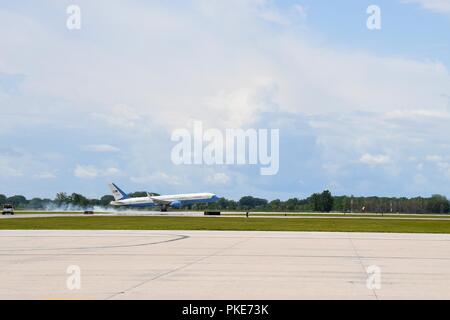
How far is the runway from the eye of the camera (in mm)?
15406

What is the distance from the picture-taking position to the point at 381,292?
51.7ft

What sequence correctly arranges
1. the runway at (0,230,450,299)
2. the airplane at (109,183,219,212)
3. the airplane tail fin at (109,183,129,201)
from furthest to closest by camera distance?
1. the airplane tail fin at (109,183,129,201)
2. the airplane at (109,183,219,212)
3. the runway at (0,230,450,299)

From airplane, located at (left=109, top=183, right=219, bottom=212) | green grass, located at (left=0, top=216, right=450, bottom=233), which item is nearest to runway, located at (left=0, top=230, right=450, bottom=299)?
green grass, located at (left=0, top=216, right=450, bottom=233)

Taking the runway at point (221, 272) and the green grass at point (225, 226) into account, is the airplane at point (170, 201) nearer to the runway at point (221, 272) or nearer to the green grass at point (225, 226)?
the green grass at point (225, 226)

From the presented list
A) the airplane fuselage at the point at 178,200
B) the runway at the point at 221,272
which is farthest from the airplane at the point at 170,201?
the runway at the point at 221,272

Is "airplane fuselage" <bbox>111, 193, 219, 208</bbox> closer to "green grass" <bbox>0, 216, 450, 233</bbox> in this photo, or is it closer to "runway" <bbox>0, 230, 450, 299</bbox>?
"green grass" <bbox>0, 216, 450, 233</bbox>

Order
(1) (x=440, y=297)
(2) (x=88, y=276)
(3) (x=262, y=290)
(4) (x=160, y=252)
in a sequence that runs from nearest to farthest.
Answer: (1) (x=440, y=297) < (3) (x=262, y=290) < (2) (x=88, y=276) < (4) (x=160, y=252)

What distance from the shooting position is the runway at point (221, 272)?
15406 millimetres

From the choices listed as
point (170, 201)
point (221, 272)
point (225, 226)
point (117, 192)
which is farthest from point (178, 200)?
point (221, 272)
